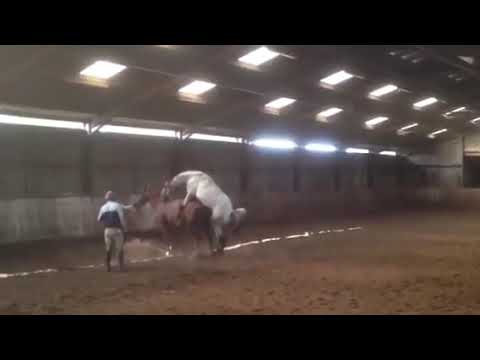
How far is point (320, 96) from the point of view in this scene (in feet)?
60.6

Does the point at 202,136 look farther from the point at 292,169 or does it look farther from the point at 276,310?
the point at 276,310

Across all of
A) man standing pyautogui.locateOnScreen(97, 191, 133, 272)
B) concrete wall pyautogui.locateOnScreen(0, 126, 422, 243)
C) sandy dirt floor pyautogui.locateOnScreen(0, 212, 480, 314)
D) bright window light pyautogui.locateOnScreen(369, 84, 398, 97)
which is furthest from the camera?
bright window light pyautogui.locateOnScreen(369, 84, 398, 97)

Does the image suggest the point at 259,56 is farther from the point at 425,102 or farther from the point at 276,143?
the point at 425,102

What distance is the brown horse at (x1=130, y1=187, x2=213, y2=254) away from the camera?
11.2m

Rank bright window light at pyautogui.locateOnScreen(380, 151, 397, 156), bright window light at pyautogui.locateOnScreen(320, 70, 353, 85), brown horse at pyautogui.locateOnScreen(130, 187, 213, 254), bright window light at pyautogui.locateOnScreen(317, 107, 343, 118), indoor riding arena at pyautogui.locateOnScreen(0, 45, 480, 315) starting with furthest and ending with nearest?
bright window light at pyautogui.locateOnScreen(380, 151, 397, 156) → bright window light at pyautogui.locateOnScreen(317, 107, 343, 118) → bright window light at pyautogui.locateOnScreen(320, 70, 353, 85) → brown horse at pyautogui.locateOnScreen(130, 187, 213, 254) → indoor riding arena at pyautogui.locateOnScreen(0, 45, 480, 315)

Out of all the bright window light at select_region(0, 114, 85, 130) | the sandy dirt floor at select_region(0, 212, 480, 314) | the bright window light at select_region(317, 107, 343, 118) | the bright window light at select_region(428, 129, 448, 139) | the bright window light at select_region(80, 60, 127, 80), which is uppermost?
the bright window light at select_region(428, 129, 448, 139)

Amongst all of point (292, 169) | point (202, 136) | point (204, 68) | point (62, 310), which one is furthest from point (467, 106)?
point (62, 310)

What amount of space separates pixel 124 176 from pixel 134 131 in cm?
170

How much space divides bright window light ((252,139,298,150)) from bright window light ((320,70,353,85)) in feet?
19.9

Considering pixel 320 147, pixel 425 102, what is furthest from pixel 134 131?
pixel 425 102

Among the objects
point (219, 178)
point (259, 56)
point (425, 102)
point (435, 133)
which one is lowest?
point (219, 178)

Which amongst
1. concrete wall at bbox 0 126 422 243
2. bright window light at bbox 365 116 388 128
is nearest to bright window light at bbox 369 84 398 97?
bright window light at bbox 365 116 388 128

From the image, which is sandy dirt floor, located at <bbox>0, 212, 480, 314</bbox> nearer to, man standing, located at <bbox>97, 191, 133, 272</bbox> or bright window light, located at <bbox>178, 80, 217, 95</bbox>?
man standing, located at <bbox>97, 191, 133, 272</bbox>

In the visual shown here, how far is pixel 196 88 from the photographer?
635 inches
